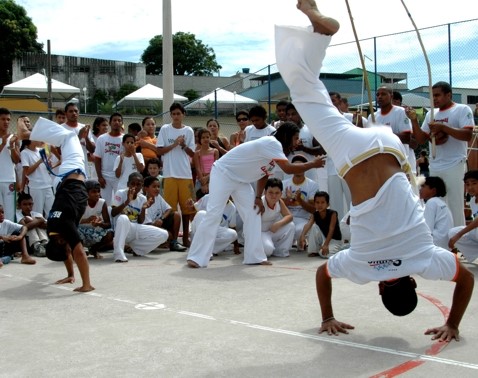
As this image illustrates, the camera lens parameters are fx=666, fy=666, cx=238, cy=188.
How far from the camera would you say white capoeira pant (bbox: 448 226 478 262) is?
741 cm

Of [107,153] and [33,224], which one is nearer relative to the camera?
[33,224]

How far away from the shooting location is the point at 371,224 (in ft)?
13.7

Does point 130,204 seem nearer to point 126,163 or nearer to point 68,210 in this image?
point 126,163

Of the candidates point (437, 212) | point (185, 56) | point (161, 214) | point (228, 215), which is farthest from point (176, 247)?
point (185, 56)

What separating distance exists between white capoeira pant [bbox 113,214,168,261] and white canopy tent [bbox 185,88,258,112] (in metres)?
8.41

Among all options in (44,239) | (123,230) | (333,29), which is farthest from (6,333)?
(44,239)

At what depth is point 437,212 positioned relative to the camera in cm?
764

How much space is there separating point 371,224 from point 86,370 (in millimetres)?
1950

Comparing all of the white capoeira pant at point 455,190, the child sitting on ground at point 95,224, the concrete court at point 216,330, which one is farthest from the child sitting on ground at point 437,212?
the child sitting on ground at point 95,224

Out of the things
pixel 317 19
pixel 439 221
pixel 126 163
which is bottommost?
pixel 439 221

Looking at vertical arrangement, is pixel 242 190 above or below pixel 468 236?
above

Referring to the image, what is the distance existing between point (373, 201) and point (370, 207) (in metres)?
0.04

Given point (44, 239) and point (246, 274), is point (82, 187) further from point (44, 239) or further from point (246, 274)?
point (44, 239)

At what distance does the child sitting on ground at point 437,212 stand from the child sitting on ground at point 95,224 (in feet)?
13.5
